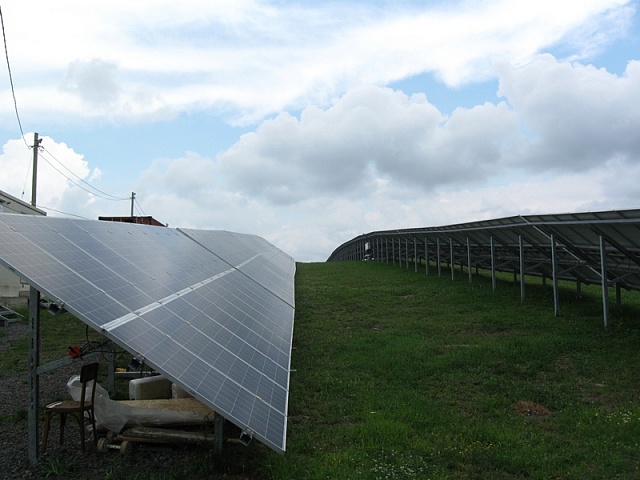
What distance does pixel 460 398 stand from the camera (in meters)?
8.91

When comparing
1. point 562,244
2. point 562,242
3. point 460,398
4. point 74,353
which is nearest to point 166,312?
point 74,353

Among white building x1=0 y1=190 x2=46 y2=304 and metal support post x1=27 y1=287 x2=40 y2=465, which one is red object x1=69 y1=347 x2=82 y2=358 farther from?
white building x1=0 y1=190 x2=46 y2=304

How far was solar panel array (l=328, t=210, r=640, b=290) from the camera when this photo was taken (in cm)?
1229

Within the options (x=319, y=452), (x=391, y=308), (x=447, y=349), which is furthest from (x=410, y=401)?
(x=391, y=308)

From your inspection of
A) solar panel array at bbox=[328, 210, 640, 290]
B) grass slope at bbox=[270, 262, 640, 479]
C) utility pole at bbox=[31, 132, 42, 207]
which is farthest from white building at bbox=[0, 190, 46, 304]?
solar panel array at bbox=[328, 210, 640, 290]

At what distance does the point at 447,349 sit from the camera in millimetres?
11992

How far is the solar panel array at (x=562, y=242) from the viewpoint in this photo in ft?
40.3

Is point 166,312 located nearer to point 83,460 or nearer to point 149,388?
point 149,388

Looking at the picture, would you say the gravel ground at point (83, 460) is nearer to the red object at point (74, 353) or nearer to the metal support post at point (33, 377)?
the metal support post at point (33, 377)

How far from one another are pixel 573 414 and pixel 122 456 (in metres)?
6.43

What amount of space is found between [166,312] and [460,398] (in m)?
5.05

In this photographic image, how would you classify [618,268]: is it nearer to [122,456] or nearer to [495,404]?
[495,404]

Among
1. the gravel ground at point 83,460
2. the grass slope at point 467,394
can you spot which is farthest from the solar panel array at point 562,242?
the gravel ground at point 83,460

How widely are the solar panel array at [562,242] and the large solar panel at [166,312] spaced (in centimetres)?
779
